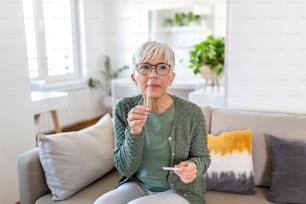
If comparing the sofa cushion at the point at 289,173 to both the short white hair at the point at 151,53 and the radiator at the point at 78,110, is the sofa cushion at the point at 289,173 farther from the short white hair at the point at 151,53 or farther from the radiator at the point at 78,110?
the radiator at the point at 78,110

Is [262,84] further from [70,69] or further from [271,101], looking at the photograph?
[70,69]

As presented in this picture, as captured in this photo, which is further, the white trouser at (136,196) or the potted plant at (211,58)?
the potted plant at (211,58)

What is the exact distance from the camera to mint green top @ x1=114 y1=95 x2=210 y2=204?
1268mm

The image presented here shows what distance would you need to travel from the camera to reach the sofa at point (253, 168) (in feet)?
4.90

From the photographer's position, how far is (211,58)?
2.62 meters

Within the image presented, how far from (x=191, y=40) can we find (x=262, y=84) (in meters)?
2.31

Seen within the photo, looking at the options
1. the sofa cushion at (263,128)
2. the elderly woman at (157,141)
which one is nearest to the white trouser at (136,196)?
the elderly woman at (157,141)

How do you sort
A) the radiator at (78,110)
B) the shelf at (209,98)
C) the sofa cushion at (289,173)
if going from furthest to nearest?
the radiator at (78,110), the shelf at (209,98), the sofa cushion at (289,173)

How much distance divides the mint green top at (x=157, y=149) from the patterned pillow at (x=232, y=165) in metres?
0.37

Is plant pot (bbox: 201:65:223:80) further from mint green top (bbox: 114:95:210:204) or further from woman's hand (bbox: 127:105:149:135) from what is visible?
woman's hand (bbox: 127:105:149:135)

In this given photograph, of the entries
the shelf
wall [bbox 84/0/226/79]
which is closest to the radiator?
wall [bbox 84/0/226/79]

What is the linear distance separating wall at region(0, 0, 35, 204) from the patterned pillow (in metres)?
1.31

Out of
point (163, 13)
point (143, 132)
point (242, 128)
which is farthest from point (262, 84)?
point (163, 13)

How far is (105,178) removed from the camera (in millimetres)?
1748
